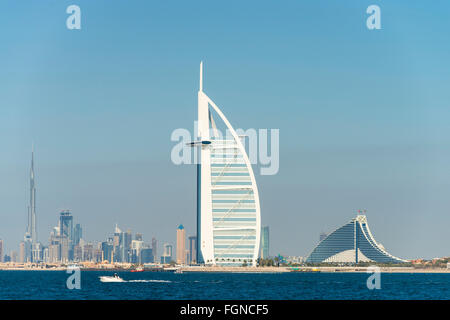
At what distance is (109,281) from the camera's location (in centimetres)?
15700
